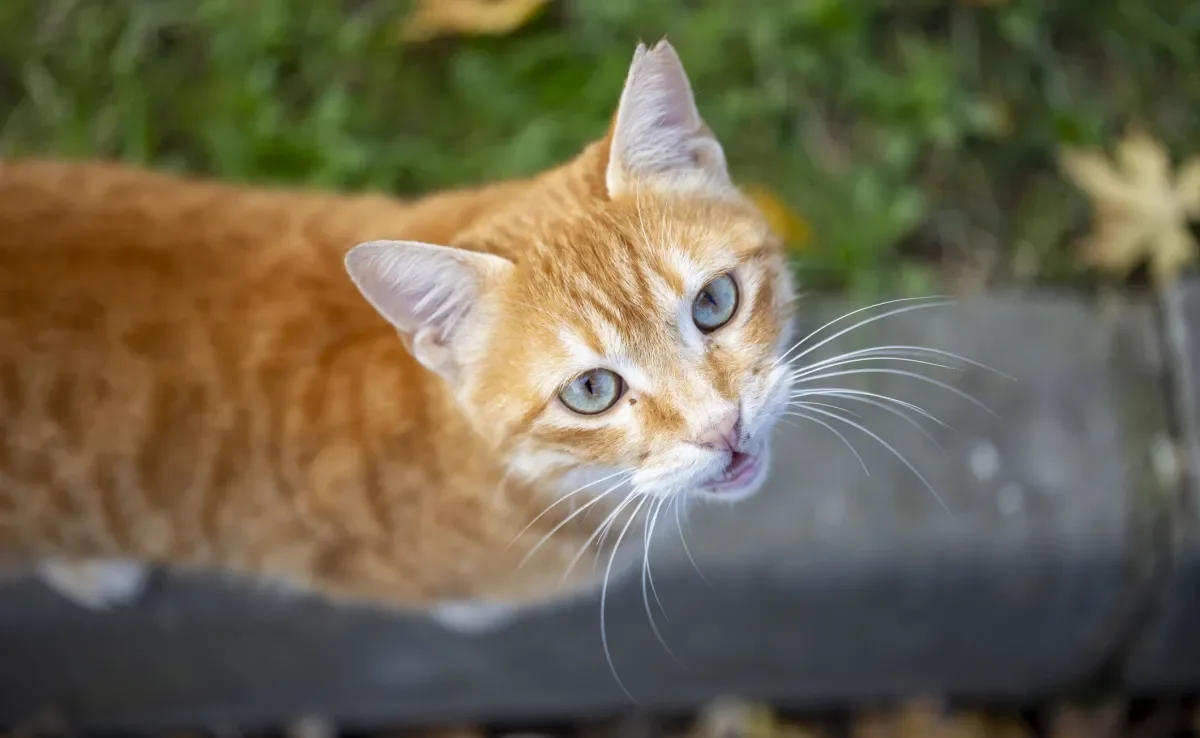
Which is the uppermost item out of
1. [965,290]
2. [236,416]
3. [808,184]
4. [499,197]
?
[808,184]

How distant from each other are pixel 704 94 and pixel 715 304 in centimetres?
112

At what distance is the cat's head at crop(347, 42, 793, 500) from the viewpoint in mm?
1210

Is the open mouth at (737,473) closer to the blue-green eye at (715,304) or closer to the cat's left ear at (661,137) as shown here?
the blue-green eye at (715,304)

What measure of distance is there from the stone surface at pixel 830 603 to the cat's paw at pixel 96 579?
1.4 inches

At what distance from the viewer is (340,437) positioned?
144cm

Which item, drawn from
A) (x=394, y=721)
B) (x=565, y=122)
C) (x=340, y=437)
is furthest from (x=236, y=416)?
(x=565, y=122)

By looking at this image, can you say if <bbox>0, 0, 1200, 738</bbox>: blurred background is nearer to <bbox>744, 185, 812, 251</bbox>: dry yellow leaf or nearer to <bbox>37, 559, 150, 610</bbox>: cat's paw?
<bbox>744, 185, 812, 251</bbox>: dry yellow leaf

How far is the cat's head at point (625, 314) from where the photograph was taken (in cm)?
121

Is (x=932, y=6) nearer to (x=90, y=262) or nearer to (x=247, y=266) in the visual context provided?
(x=247, y=266)

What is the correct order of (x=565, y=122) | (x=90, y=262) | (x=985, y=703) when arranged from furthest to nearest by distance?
1. (x=565, y=122)
2. (x=985, y=703)
3. (x=90, y=262)

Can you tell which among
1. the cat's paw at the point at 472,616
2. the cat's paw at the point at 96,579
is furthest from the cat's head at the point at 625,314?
the cat's paw at the point at 96,579

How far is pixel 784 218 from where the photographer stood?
207 cm

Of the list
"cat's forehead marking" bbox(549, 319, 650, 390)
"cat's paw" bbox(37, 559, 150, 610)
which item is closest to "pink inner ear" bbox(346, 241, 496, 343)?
"cat's forehead marking" bbox(549, 319, 650, 390)

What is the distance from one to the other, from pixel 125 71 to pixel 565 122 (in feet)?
3.54
